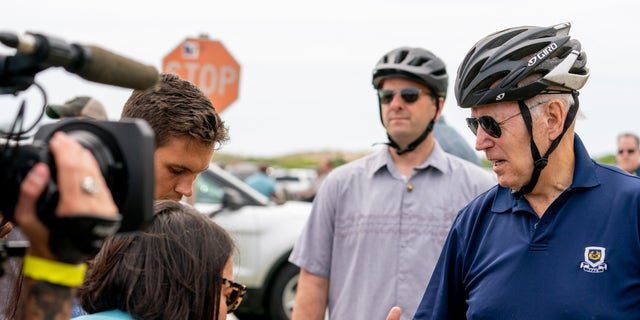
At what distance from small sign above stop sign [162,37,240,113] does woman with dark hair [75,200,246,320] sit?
7.61 m

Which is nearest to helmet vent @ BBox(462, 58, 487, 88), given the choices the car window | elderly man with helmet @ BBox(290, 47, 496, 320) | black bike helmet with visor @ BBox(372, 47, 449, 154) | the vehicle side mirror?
elderly man with helmet @ BBox(290, 47, 496, 320)

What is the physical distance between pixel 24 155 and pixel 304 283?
12.4 feet

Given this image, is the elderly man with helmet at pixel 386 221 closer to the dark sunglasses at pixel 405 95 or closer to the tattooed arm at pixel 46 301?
the dark sunglasses at pixel 405 95

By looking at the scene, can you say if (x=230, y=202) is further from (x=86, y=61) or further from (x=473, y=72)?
(x=86, y=61)

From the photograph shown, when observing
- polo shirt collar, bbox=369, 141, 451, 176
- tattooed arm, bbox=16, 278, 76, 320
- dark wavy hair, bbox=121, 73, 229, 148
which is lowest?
polo shirt collar, bbox=369, 141, 451, 176

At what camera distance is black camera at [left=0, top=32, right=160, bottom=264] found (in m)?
1.83

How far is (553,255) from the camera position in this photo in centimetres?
344

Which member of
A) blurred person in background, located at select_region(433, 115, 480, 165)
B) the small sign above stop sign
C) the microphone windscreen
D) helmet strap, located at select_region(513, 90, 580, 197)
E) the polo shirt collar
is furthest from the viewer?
the small sign above stop sign

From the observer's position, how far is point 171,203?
3.44m

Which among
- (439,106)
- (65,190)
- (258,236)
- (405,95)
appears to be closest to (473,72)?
(405,95)

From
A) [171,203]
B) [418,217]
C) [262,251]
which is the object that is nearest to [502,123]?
[171,203]

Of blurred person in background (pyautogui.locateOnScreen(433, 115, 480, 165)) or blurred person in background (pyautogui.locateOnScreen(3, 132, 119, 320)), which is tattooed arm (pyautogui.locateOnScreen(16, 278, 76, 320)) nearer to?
blurred person in background (pyautogui.locateOnScreen(3, 132, 119, 320))

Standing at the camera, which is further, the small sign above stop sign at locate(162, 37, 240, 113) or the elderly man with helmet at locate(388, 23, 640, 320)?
the small sign above stop sign at locate(162, 37, 240, 113)

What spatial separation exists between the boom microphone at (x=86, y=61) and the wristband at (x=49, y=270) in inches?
14.8
